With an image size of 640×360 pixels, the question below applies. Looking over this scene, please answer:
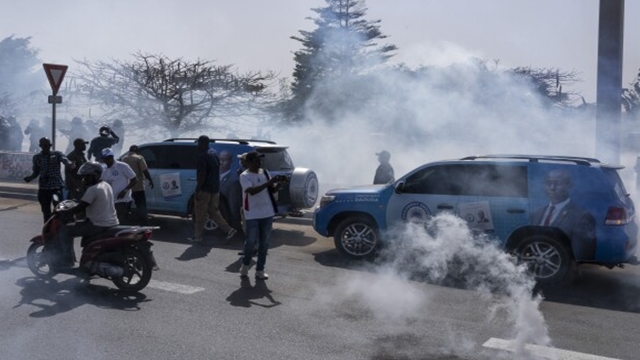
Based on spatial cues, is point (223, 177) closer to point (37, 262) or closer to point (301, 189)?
point (301, 189)

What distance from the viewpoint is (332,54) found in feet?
73.1

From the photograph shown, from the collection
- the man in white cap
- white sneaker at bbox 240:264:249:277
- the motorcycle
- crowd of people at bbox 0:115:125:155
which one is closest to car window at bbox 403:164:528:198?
white sneaker at bbox 240:264:249:277

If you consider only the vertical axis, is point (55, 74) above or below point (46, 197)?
above

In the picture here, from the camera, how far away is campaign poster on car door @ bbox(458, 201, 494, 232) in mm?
8398

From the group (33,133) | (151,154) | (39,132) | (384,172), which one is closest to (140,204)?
(151,154)

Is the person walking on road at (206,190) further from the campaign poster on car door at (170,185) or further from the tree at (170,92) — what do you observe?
the tree at (170,92)

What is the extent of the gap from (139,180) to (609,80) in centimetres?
751

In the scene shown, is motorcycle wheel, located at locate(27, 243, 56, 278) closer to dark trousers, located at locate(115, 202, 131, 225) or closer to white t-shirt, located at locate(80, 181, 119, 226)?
white t-shirt, located at locate(80, 181, 119, 226)

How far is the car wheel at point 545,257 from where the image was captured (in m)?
7.95

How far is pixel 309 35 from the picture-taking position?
2353 cm

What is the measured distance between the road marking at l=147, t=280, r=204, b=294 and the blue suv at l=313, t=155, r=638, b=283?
2.56 metres

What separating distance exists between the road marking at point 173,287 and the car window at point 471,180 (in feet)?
10.2

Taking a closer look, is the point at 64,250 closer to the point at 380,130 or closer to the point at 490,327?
the point at 490,327

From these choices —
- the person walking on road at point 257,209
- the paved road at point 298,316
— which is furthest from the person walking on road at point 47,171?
the person walking on road at point 257,209
